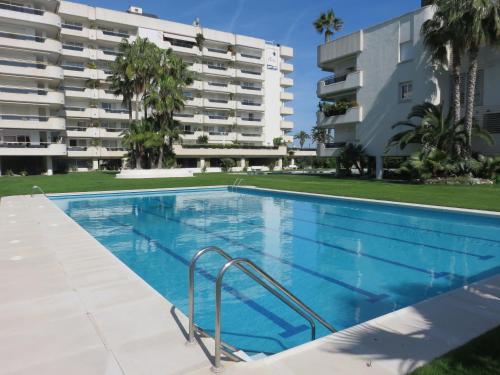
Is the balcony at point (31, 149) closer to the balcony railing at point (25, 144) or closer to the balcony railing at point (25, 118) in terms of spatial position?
the balcony railing at point (25, 144)

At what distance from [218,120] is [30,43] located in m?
28.7

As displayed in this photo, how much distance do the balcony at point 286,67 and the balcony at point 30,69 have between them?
40541 mm

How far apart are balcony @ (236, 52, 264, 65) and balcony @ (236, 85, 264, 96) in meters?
4.47

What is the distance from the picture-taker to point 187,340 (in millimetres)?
4062

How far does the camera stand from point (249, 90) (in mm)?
65562

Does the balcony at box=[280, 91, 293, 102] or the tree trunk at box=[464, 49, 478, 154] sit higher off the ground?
the balcony at box=[280, 91, 293, 102]

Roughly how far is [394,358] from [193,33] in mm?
64989

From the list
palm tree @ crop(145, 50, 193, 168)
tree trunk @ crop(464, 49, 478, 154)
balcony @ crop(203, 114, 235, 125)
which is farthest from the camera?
balcony @ crop(203, 114, 235, 125)

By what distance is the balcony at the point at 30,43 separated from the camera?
42406 millimetres

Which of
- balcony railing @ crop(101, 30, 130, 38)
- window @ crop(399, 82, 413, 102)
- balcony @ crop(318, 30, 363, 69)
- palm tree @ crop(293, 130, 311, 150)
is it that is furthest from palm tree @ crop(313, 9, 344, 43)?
palm tree @ crop(293, 130, 311, 150)

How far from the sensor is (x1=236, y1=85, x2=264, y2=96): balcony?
64463 millimetres

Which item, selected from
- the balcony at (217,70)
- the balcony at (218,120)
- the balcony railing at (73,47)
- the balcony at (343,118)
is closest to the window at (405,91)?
the balcony at (343,118)

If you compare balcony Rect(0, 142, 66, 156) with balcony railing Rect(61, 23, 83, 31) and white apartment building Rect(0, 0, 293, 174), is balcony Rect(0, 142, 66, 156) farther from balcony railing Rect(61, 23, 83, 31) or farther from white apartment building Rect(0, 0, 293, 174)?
balcony railing Rect(61, 23, 83, 31)

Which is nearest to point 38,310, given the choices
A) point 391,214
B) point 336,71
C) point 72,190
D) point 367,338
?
point 367,338
